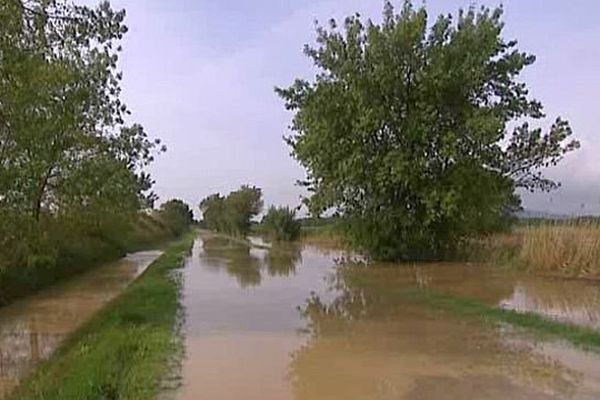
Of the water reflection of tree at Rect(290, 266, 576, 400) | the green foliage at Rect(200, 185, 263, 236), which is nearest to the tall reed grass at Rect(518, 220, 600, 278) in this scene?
the water reflection of tree at Rect(290, 266, 576, 400)

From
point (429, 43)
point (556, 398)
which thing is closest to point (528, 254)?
point (429, 43)

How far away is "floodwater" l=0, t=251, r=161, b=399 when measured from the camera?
Answer: 39.2 feet

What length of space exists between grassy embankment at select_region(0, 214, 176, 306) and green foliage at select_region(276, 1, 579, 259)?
33.7 ft

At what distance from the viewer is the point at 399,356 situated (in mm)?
10320

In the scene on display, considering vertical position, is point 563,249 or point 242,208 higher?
point 242,208

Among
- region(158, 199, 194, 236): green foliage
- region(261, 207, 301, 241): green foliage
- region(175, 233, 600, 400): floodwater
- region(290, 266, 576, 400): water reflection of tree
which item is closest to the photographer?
region(175, 233, 600, 400): floodwater

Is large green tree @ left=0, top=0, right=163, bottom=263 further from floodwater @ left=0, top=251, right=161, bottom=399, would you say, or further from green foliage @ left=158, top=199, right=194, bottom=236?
green foliage @ left=158, top=199, right=194, bottom=236

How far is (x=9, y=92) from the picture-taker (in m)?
11.9

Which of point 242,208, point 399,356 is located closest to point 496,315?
point 399,356

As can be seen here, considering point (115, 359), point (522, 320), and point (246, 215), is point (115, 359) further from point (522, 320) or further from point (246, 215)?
point (246, 215)

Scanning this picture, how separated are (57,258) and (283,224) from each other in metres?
35.7

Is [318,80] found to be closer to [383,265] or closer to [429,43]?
[429,43]

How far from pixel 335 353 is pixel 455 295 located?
8030mm

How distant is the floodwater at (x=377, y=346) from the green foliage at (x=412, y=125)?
669cm
